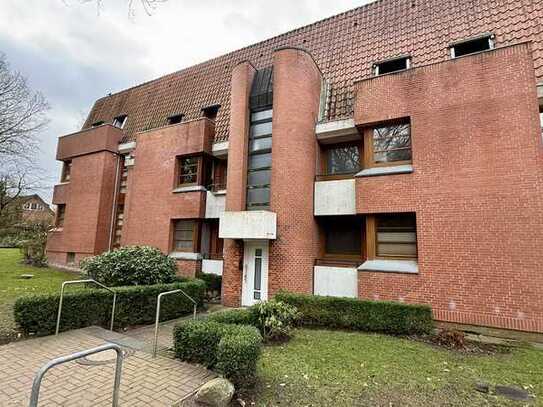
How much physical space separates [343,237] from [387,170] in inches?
115

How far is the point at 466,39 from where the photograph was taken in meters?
10.5

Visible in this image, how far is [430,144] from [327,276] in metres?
5.24

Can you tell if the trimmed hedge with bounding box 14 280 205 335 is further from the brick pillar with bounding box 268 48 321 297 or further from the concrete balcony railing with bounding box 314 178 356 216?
the concrete balcony railing with bounding box 314 178 356 216

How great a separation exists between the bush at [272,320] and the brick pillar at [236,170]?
362 cm

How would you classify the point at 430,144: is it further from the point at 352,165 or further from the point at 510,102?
the point at 352,165

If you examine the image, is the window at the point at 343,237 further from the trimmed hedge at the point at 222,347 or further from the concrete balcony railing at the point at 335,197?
the trimmed hedge at the point at 222,347

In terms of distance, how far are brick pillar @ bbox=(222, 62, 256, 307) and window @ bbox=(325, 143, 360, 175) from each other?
3338mm

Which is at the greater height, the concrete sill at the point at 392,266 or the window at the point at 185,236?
the window at the point at 185,236

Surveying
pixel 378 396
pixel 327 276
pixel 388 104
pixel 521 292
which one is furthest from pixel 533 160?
pixel 378 396

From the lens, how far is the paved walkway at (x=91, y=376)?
400 centimetres

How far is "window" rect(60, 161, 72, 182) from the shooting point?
1925 centimetres

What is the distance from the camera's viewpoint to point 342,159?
38.0 feet

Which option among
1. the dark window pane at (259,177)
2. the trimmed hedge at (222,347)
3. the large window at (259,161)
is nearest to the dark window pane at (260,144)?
the large window at (259,161)

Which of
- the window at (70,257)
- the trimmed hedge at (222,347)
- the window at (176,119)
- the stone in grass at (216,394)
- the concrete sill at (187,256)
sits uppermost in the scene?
the window at (176,119)
